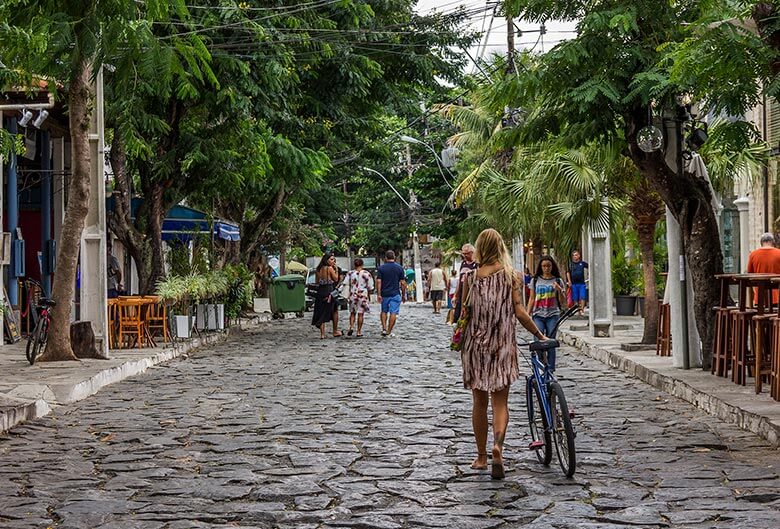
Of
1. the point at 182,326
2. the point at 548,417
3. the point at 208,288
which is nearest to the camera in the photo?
the point at 548,417

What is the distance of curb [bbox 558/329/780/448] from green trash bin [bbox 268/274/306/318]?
2238 cm

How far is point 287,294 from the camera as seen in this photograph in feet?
141

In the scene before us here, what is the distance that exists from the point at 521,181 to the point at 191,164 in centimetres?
868

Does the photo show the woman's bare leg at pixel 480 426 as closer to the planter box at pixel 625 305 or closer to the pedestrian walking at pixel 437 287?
the planter box at pixel 625 305

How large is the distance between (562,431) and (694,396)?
5114mm

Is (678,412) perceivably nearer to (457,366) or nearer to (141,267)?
(457,366)

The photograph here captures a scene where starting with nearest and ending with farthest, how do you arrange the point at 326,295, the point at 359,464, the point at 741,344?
the point at 359,464 → the point at 741,344 → the point at 326,295

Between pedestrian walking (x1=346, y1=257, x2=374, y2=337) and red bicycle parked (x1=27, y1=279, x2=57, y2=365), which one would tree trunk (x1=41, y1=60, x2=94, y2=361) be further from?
pedestrian walking (x1=346, y1=257, x2=374, y2=337)

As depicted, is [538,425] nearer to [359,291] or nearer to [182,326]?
[182,326]

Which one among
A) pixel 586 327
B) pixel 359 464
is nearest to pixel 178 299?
pixel 586 327

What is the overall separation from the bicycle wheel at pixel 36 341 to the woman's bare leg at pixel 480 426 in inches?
389

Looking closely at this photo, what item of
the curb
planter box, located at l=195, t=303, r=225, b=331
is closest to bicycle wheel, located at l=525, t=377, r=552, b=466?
the curb

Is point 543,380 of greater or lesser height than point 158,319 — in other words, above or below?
below

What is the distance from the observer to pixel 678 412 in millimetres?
12305
